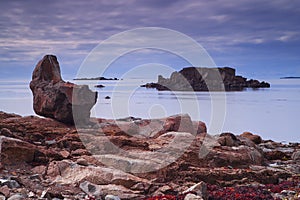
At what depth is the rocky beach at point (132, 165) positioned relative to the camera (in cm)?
1307

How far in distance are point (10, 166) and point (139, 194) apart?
5202 millimetres

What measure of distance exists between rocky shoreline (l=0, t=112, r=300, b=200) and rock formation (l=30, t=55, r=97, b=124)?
7.84 ft

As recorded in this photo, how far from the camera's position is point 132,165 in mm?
14922

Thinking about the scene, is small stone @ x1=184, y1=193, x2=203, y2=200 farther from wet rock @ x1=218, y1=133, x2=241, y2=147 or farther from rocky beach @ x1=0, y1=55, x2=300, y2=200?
wet rock @ x1=218, y1=133, x2=241, y2=147

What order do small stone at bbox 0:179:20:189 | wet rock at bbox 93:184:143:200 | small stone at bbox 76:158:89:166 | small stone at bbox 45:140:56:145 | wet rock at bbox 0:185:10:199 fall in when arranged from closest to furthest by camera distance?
wet rock at bbox 0:185:10:199
small stone at bbox 0:179:20:189
wet rock at bbox 93:184:143:200
small stone at bbox 76:158:89:166
small stone at bbox 45:140:56:145

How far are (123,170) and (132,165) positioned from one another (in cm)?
38

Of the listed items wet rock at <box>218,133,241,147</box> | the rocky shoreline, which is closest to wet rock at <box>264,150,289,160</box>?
wet rock at <box>218,133,241,147</box>

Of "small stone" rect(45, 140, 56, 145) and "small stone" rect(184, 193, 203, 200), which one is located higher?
"small stone" rect(45, 140, 56, 145)

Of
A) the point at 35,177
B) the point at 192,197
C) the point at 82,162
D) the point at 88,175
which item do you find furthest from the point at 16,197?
the point at 192,197

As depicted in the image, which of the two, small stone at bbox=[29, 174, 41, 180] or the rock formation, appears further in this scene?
the rock formation

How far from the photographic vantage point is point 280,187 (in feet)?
49.7

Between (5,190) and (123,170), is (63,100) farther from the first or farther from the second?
(5,190)

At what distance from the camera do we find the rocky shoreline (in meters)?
13.0

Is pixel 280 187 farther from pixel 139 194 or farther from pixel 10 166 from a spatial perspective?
pixel 10 166
